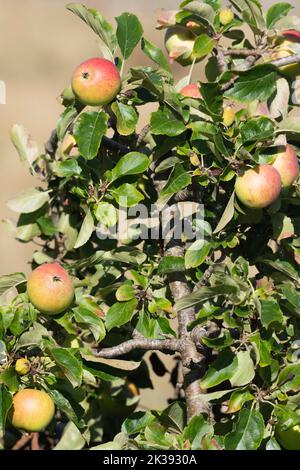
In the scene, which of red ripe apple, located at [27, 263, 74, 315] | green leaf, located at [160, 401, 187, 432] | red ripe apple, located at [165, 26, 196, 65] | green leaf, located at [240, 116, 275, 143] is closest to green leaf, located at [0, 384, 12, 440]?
red ripe apple, located at [27, 263, 74, 315]

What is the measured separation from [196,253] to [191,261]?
0.05ft

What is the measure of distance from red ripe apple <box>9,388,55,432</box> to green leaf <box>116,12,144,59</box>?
52 cm

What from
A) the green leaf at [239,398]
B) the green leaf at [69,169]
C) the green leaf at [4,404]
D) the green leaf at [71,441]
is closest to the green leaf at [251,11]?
the green leaf at [69,169]

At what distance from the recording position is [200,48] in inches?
48.0

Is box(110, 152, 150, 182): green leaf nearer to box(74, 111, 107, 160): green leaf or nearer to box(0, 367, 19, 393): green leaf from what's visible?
box(74, 111, 107, 160): green leaf

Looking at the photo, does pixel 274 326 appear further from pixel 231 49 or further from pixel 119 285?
pixel 231 49

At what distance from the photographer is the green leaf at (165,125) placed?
3.65ft

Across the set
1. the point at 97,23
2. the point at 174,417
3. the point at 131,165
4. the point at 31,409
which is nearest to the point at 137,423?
the point at 174,417

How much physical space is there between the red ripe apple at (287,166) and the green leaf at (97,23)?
31cm

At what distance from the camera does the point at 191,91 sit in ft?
4.03

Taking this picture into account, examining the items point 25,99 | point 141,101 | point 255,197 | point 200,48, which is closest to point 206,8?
point 200,48

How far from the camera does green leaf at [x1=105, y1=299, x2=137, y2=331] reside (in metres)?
1.16

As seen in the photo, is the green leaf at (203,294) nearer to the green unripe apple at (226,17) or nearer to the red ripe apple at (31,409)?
the red ripe apple at (31,409)

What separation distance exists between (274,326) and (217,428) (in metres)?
0.18
